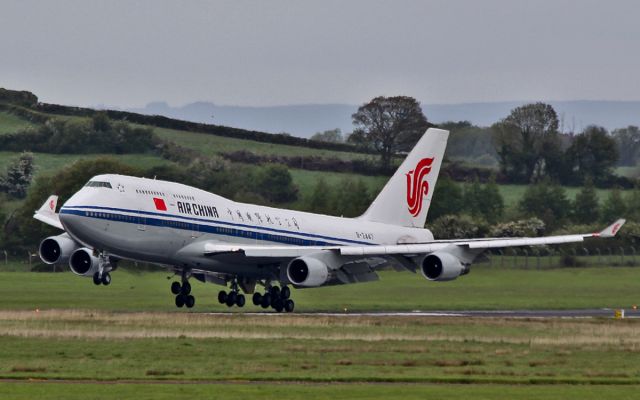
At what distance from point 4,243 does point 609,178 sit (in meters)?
60.5

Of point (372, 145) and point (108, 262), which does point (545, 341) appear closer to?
point (108, 262)

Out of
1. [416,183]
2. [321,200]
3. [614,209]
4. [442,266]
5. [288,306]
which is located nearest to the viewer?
[442,266]

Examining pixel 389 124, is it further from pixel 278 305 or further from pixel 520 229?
pixel 278 305

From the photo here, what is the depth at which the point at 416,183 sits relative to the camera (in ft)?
235

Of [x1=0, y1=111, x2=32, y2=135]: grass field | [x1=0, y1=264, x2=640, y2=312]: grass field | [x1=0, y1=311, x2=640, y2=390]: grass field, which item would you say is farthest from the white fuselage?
[x1=0, y1=111, x2=32, y2=135]: grass field

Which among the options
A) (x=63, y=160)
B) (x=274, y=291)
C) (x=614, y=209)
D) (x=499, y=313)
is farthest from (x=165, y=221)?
(x=63, y=160)

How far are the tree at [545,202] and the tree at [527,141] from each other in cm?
1699

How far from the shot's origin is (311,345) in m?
43.8

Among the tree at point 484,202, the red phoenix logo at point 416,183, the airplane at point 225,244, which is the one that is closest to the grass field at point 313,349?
the airplane at point 225,244

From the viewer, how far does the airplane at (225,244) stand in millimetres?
57688

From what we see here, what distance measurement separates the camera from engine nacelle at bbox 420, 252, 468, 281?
61.2m

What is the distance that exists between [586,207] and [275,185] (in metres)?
23.5

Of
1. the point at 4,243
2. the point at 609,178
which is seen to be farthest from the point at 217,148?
the point at 4,243

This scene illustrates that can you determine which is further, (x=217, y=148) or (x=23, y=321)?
(x=217, y=148)
